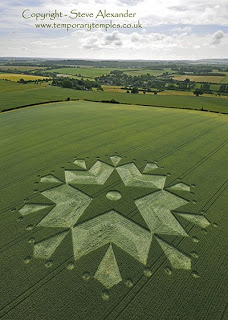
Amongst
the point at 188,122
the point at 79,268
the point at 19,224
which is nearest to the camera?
the point at 79,268

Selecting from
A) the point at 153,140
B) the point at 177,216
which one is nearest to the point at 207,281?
the point at 177,216

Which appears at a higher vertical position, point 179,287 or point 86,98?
point 86,98

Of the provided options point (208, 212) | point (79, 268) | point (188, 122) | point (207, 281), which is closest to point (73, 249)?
point (79, 268)

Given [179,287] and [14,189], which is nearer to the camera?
[179,287]

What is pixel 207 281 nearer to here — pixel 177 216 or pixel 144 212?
pixel 177 216

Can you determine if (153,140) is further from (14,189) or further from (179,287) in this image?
(179,287)

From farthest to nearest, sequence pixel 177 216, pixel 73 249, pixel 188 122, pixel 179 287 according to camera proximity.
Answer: pixel 188 122 < pixel 177 216 < pixel 73 249 < pixel 179 287
